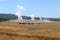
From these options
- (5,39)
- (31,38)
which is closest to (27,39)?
(31,38)

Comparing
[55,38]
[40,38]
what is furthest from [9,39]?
[55,38]

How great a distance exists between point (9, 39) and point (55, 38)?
18.0ft

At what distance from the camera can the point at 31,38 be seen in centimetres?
2583

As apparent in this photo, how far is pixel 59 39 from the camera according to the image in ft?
82.9

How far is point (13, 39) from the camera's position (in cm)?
2523

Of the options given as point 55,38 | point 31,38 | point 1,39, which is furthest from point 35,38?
point 1,39

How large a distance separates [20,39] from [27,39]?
851 mm

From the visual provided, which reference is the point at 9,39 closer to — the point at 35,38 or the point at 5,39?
the point at 5,39

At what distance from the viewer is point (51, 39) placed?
83.1 ft

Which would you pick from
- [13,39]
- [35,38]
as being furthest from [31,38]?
[13,39]

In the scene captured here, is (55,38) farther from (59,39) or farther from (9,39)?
(9,39)

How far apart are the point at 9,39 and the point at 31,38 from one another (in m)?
2.63

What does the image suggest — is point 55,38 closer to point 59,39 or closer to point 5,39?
point 59,39

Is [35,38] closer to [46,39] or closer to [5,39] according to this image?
[46,39]
